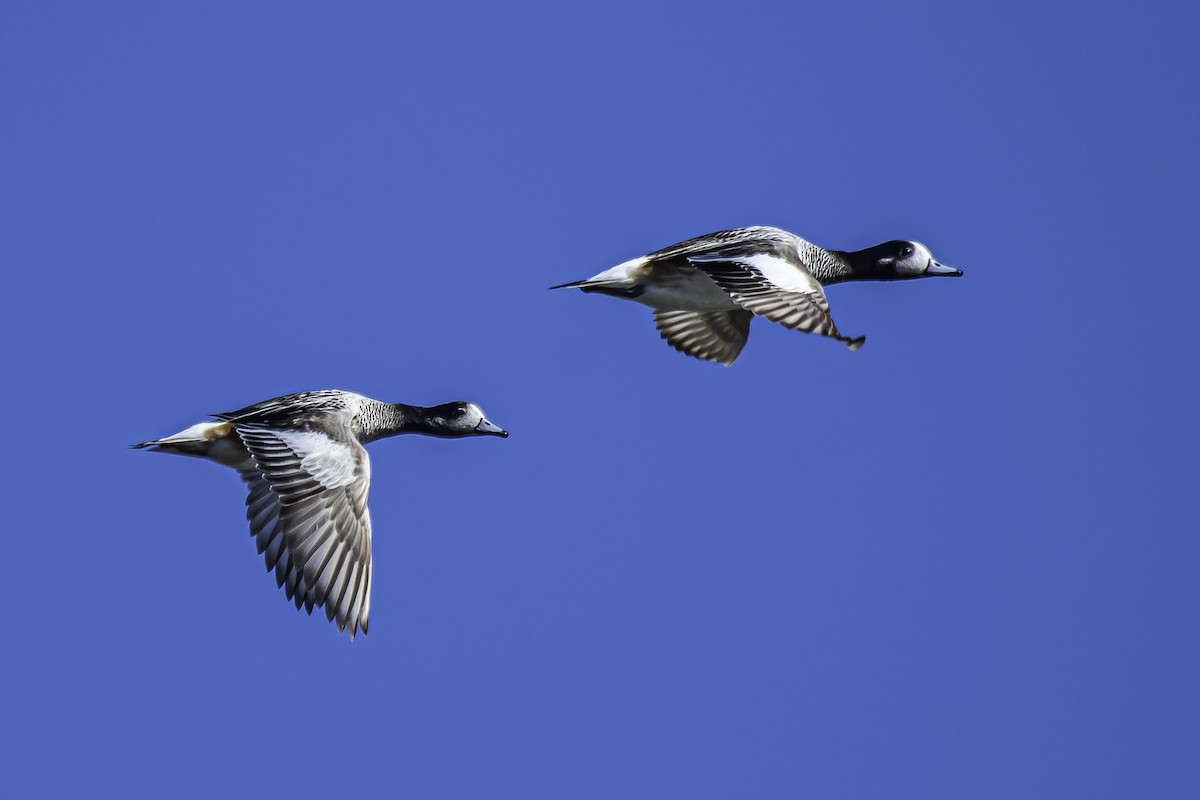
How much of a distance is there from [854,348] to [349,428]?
4.93 m

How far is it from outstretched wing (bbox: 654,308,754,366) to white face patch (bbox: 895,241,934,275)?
2118 millimetres

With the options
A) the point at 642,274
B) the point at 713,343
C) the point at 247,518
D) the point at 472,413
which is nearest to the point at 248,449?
the point at 247,518

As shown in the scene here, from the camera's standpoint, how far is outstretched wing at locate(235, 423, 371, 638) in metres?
16.7

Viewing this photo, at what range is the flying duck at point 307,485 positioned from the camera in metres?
16.7

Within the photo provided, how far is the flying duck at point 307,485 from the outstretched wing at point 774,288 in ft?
12.7

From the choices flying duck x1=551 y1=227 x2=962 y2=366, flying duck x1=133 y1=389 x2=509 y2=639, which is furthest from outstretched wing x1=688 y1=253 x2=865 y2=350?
flying duck x1=133 y1=389 x2=509 y2=639

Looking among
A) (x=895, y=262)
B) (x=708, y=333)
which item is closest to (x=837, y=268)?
(x=895, y=262)

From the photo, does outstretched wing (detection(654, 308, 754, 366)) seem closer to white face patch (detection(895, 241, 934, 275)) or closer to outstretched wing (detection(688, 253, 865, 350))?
white face patch (detection(895, 241, 934, 275))

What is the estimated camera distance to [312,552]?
1669 centimetres

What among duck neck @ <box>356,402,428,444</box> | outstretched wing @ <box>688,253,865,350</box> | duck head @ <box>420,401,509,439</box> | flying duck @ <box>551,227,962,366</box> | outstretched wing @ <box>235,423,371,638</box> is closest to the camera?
outstretched wing @ <box>235,423,371,638</box>

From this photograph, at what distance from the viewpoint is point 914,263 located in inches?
822

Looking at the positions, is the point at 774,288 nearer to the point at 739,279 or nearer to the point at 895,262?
the point at 739,279

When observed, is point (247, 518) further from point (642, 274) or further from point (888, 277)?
point (888, 277)

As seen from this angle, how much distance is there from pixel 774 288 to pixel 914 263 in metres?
3.24
